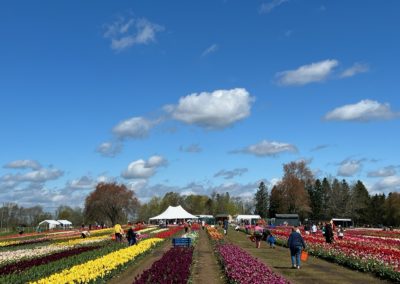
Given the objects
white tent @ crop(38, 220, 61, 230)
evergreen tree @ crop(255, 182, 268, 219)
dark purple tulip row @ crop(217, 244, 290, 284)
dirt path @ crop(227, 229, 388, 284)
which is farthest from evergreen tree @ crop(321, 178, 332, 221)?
dark purple tulip row @ crop(217, 244, 290, 284)

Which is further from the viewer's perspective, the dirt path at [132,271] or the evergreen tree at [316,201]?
the evergreen tree at [316,201]

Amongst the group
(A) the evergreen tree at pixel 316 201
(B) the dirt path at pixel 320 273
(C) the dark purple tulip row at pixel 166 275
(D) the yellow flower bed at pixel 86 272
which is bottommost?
(B) the dirt path at pixel 320 273

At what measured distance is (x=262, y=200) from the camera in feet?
522

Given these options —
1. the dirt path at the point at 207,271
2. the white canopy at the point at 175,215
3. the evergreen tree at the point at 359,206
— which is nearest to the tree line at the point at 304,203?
the evergreen tree at the point at 359,206

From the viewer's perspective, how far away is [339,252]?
24.9m

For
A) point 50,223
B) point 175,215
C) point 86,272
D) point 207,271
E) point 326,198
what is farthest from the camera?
point 326,198

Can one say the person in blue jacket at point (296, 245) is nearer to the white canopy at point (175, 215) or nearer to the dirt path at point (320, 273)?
the dirt path at point (320, 273)

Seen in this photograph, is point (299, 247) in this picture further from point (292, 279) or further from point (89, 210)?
point (89, 210)

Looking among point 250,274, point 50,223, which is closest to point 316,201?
point 50,223

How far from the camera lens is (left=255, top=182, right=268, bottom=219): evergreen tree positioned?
15812 centimetres

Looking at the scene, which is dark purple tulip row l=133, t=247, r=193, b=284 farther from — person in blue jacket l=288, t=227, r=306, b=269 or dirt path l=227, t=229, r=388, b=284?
person in blue jacket l=288, t=227, r=306, b=269

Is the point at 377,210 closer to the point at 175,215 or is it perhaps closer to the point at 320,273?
the point at 175,215

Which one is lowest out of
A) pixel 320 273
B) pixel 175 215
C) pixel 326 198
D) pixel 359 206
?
pixel 320 273

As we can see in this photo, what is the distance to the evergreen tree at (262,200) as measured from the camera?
158 metres
